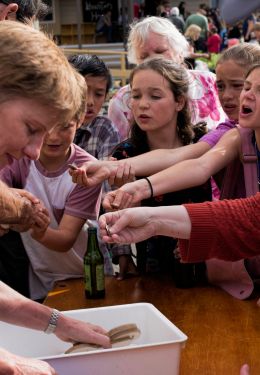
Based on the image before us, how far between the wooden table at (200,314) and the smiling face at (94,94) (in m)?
1.14

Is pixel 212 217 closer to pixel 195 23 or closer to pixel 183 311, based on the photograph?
→ pixel 183 311

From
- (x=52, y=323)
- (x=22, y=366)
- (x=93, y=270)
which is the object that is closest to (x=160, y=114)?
(x=93, y=270)

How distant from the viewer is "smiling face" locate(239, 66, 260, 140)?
96.1 inches

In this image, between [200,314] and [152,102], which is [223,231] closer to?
[200,314]

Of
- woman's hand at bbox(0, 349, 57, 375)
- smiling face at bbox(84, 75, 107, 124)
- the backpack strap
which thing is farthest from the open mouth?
woman's hand at bbox(0, 349, 57, 375)

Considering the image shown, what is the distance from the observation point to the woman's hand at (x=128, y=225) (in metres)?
2.02

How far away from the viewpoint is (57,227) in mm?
2711

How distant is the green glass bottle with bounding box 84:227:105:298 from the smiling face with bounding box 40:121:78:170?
37 cm

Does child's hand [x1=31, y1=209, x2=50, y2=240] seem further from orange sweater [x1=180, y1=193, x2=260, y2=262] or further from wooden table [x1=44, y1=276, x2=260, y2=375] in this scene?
orange sweater [x1=180, y1=193, x2=260, y2=262]

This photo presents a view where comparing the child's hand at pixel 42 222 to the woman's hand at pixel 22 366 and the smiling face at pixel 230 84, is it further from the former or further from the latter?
the smiling face at pixel 230 84

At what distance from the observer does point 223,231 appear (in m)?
2.10

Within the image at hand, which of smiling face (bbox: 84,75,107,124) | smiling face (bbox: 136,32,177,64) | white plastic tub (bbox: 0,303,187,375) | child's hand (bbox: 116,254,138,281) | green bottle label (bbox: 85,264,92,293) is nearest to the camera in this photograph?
white plastic tub (bbox: 0,303,187,375)

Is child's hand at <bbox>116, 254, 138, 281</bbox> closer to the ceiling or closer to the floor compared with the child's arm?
closer to the floor

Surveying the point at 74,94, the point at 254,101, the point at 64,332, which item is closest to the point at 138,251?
the point at 254,101
